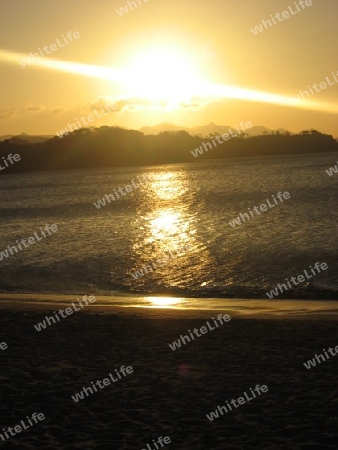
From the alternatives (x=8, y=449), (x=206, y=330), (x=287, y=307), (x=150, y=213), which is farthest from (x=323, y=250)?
(x=150, y=213)

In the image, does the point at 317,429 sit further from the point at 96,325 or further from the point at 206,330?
the point at 96,325

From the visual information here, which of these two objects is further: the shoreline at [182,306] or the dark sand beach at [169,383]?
the shoreline at [182,306]

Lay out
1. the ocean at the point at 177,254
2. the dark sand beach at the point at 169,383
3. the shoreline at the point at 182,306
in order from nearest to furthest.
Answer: the dark sand beach at the point at 169,383 → the shoreline at the point at 182,306 → the ocean at the point at 177,254

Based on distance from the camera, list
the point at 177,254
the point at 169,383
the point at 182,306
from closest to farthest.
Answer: the point at 169,383, the point at 182,306, the point at 177,254

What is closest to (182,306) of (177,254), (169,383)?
(169,383)

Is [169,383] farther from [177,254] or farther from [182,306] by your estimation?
[177,254]

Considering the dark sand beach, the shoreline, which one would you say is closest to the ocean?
the shoreline

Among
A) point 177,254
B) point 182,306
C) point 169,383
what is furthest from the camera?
point 177,254

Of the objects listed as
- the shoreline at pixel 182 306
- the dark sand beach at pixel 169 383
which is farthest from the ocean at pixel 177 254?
the dark sand beach at pixel 169 383

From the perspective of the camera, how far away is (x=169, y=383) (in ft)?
45.9

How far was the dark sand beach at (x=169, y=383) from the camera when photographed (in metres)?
11.0

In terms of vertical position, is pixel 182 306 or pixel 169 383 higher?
pixel 169 383

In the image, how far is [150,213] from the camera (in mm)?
85375

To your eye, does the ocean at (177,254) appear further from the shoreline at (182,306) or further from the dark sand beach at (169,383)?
the dark sand beach at (169,383)
